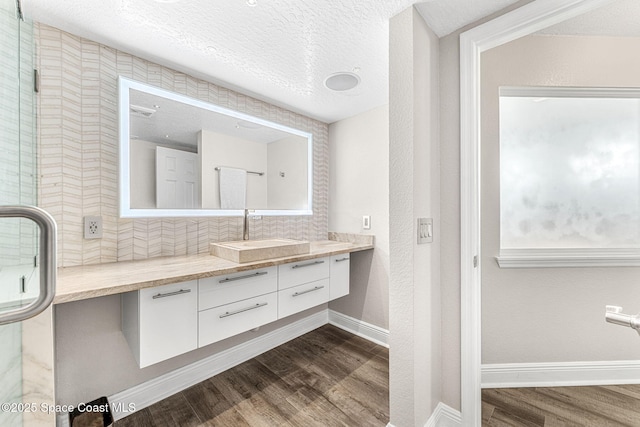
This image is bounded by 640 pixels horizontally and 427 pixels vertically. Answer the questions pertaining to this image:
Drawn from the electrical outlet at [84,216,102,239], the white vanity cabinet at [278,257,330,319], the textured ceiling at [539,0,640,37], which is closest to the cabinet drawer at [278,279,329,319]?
the white vanity cabinet at [278,257,330,319]

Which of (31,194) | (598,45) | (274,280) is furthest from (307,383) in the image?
(598,45)

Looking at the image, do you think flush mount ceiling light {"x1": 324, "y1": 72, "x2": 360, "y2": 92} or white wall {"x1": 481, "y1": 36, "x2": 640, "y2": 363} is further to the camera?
flush mount ceiling light {"x1": 324, "y1": 72, "x2": 360, "y2": 92}

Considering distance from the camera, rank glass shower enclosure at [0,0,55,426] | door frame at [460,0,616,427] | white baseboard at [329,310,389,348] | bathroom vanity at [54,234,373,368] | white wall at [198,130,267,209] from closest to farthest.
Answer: glass shower enclosure at [0,0,55,426] → bathroom vanity at [54,234,373,368] → door frame at [460,0,616,427] → white wall at [198,130,267,209] → white baseboard at [329,310,389,348]

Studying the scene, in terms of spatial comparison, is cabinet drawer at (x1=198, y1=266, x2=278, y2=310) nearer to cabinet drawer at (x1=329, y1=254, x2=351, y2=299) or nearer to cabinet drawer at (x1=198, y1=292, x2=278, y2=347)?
A: cabinet drawer at (x1=198, y1=292, x2=278, y2=347)

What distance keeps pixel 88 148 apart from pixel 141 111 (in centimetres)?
36

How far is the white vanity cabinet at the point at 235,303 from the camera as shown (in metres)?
1.43

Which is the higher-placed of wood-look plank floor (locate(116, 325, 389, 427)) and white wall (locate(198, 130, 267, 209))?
white wall (locate(198, 130, 267, 209))

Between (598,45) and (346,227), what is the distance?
2.09 m

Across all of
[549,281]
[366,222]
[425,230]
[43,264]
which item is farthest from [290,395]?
[549,281]

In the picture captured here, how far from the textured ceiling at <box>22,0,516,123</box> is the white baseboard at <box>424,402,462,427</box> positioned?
6.48ft

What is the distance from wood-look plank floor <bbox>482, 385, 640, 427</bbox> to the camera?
1422 millimetres

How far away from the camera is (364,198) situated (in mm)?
2432

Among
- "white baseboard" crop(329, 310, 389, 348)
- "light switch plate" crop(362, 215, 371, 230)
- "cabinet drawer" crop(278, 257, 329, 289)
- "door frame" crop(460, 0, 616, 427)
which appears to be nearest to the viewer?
"door frame" crop(460, 0, 616, 427)

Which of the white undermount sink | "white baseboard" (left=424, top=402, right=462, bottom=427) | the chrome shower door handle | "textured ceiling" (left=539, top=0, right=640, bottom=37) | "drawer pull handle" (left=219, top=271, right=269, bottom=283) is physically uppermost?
"textured ceiling" (left=539, top=0, right=640, bottom=37)
